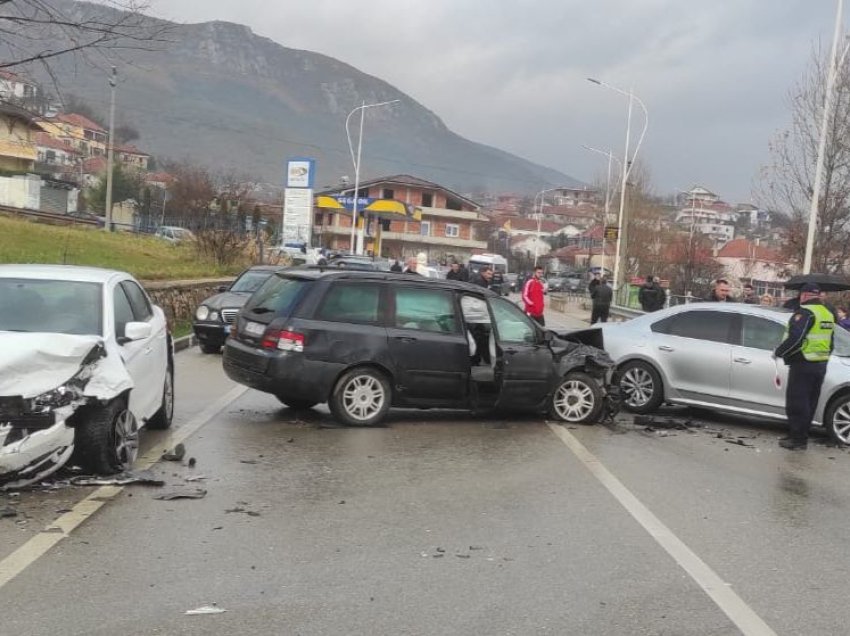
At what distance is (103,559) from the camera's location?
188 inches

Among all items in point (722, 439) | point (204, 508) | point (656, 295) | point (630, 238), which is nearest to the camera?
point (204, 508)

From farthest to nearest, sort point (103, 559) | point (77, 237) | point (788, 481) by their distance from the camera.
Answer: point (77, 237) < point (788, 481) < point (103, 559)

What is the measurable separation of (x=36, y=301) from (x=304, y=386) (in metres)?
2.79

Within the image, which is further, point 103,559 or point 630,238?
point 630,238

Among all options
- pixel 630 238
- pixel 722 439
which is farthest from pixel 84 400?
pixel 630 238

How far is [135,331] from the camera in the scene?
6.72 meters

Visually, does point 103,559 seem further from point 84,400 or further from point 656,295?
point 656,295

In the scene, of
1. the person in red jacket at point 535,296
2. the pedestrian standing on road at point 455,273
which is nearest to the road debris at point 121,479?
the person in red jacket at point 535,296

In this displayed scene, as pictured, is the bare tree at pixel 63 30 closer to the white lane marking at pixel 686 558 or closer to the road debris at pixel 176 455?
the road debris at pixel 176 455

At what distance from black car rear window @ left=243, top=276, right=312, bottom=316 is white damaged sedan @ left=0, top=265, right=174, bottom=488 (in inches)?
57.0

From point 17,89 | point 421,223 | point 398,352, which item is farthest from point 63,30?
point 421,223

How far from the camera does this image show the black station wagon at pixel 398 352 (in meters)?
8.81

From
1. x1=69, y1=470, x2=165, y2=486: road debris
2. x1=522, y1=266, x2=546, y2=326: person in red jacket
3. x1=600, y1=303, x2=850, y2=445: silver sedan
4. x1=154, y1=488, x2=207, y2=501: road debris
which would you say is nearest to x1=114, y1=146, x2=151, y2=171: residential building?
x1=522, y1=266, x2=546, y2=326: person in red jacket

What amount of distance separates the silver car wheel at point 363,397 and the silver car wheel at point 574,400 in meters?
2.14
